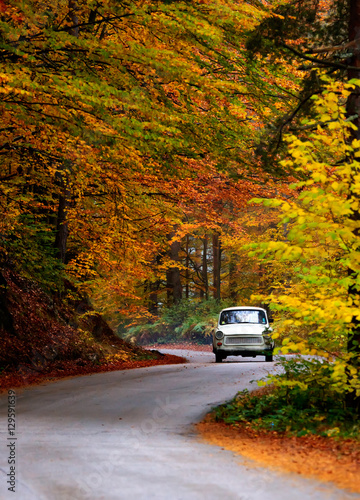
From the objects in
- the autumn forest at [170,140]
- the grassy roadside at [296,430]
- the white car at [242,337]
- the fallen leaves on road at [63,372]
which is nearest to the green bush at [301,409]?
the grassy roadside at [296,430]

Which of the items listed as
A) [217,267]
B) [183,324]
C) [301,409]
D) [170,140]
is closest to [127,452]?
[301,409]

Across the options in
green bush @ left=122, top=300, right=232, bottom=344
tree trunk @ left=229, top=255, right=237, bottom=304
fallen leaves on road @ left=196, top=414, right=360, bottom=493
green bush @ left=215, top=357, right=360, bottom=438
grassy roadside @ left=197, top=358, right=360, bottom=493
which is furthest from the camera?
tree trunk @ left=229, top=255, right=237, bottom=304

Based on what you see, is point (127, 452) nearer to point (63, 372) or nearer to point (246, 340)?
point (63, 372)

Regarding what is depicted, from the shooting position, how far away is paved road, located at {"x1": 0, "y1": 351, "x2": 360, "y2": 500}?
4.86 m

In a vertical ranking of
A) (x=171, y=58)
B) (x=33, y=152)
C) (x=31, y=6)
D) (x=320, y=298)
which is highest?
(x=31, y=6)

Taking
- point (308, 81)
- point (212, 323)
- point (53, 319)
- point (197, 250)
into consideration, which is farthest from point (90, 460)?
point (197, 250)

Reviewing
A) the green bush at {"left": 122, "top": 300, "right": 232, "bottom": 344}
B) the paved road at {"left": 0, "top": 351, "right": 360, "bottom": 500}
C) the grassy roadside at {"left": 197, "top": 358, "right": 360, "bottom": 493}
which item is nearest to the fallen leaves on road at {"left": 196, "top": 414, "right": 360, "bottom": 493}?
the grassy roadside at {"left": 197, "top": 358, "right": 360, "bottom": 493}

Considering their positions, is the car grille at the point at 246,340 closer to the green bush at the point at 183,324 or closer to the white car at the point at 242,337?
the white car at the point at 242,337

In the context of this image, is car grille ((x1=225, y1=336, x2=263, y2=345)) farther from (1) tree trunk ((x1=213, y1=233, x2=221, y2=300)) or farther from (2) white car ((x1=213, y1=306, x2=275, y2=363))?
(1) tree trunk ((x1=213, y1=233, x2=221, y2=300))

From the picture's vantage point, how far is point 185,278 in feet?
142

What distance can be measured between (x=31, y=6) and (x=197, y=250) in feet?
123

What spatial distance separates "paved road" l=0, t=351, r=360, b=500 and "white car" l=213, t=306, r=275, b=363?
7.20 meters

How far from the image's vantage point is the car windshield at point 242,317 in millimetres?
19797

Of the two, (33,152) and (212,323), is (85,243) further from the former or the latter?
(212,323)
